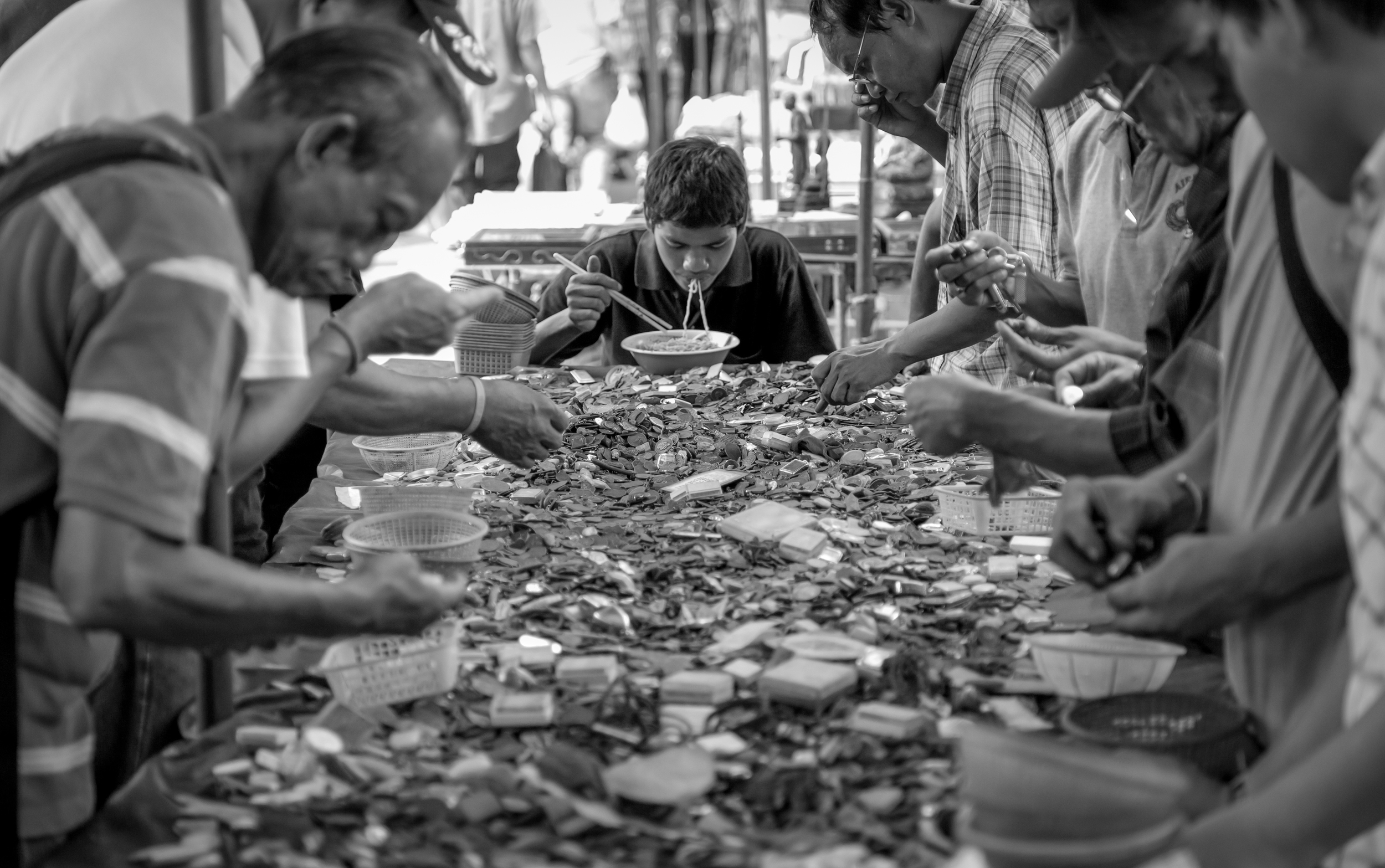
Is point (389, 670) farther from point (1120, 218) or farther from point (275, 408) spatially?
point (1120, 218)

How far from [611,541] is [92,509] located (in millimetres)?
1308

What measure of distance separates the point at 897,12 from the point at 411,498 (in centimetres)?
189

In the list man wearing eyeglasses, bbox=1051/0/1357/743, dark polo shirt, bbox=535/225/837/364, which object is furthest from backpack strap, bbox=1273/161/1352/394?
dark polo shirt, bbox=535/225/837/364

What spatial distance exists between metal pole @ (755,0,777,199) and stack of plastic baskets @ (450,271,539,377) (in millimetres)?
2947

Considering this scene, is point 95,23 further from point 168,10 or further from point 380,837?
point 380,837

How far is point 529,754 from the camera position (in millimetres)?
1654

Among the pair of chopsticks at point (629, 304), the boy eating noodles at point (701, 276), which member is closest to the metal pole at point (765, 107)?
the boy eating noodles at point (701, 276)

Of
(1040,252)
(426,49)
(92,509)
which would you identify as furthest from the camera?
(1040,252)

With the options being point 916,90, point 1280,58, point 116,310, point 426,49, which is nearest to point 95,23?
point 426,49

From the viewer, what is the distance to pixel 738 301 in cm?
452

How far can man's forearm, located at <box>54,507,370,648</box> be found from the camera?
1.31m

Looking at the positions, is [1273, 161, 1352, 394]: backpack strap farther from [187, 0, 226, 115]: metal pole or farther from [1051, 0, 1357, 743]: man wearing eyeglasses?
[187, 0, 226, 115]: metal pole

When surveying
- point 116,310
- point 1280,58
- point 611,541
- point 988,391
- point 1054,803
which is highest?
point 1280,58

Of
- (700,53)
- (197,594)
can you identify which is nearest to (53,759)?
(197,594)
